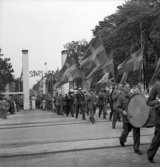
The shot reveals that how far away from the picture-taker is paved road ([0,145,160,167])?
5.58m

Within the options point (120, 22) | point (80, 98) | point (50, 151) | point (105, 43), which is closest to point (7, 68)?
point (105, 43)

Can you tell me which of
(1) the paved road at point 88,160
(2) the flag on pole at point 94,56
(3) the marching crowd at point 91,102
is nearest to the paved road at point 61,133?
(3) the marching crowd at point 91,102

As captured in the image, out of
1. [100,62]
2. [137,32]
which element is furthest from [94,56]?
[137,32]

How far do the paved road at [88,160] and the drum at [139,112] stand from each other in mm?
750

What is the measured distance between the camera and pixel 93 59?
13500 mm

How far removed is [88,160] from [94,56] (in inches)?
320

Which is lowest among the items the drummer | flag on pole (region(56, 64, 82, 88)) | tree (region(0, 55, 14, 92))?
the drummer

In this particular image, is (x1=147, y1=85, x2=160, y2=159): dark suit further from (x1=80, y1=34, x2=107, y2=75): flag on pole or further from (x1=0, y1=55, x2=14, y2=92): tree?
(x1=0, y1=55, x2=14, y2=92): tree

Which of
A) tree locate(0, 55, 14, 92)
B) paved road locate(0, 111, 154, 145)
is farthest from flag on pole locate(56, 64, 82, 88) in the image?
tree locate(0, 55, 14, 92)

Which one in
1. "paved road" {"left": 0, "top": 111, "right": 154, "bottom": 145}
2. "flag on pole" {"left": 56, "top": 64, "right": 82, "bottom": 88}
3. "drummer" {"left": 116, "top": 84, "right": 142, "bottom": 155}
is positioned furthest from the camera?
"flag on pole" {"left": 56, "top": 64, "right": 82, "bottom": 88}

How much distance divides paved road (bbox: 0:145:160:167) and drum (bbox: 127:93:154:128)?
75 cm

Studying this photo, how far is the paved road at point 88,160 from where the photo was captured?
220 inches

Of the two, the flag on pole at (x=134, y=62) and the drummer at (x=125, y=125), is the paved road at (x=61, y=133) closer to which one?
the drummer at (x=125, y=125)

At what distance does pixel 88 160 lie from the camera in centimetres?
592
